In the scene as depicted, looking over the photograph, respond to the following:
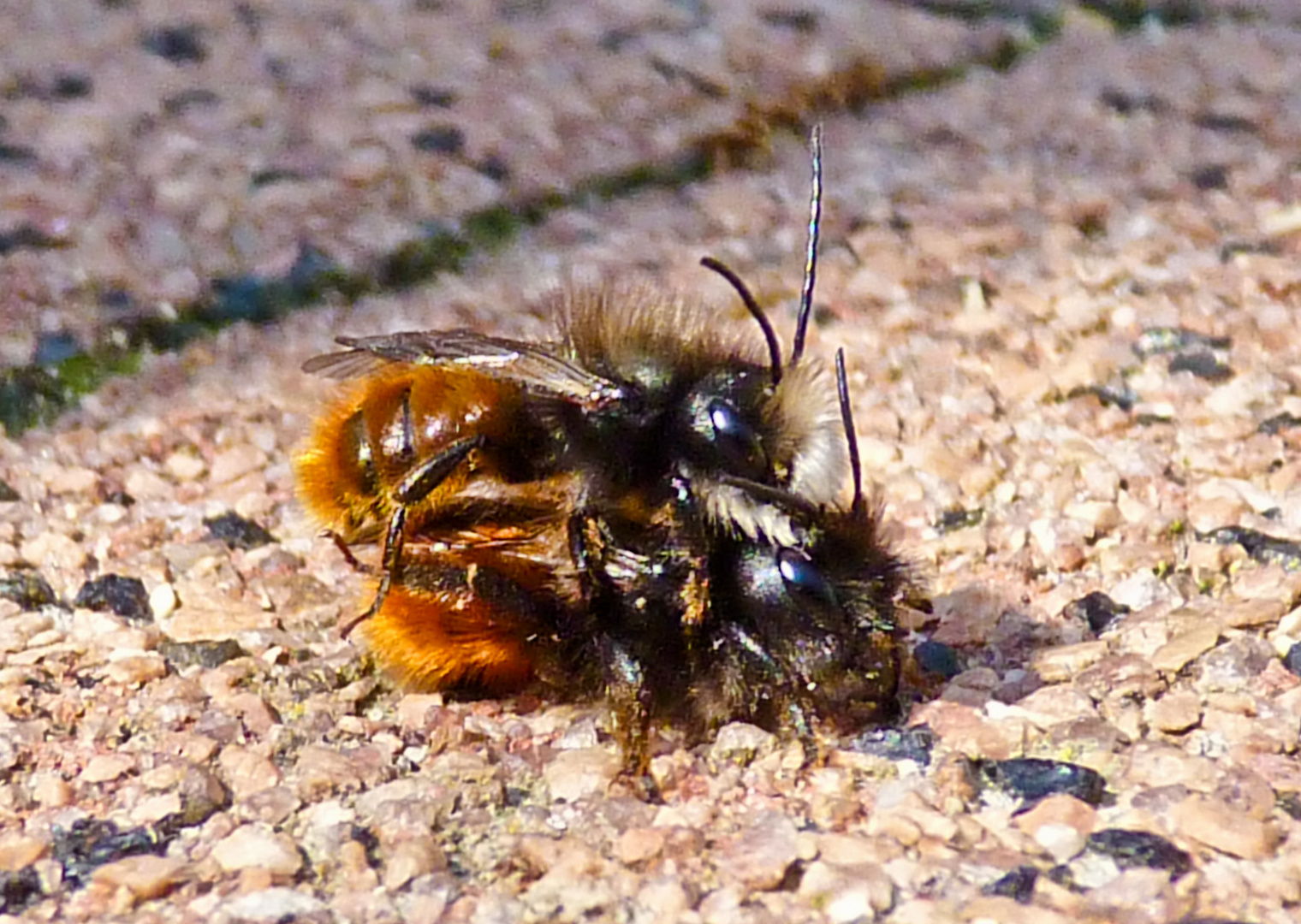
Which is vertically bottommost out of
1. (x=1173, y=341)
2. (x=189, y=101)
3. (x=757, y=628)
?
(x=757, y=628)

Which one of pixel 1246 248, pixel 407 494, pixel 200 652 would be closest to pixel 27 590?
pixel 200 652

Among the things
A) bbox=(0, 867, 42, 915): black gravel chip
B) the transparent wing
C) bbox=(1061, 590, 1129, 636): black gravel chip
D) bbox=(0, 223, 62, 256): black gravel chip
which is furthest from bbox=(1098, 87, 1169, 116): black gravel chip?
bbox=(0, 867, 42, 915): black gravel chip

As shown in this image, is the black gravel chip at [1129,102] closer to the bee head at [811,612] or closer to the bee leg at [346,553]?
the bee head at [811,612]

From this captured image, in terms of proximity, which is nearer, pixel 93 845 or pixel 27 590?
pixel 93 845

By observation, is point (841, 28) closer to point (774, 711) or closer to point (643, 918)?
point (774, 711)

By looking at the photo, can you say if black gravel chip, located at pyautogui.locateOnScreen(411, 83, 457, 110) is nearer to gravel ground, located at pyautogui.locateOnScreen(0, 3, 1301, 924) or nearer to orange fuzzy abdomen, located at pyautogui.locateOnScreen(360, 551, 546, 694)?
gravel ground, located at pyautogui.locateOnScreen(0, 3, 1301, 924)

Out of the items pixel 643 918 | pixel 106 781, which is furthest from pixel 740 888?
pixel 106 781

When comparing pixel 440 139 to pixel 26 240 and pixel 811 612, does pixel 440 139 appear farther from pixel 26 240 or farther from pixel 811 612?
pixel 811 612

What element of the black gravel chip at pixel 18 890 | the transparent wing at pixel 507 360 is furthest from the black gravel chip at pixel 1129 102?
the black gravel chip at pixel 18 890
